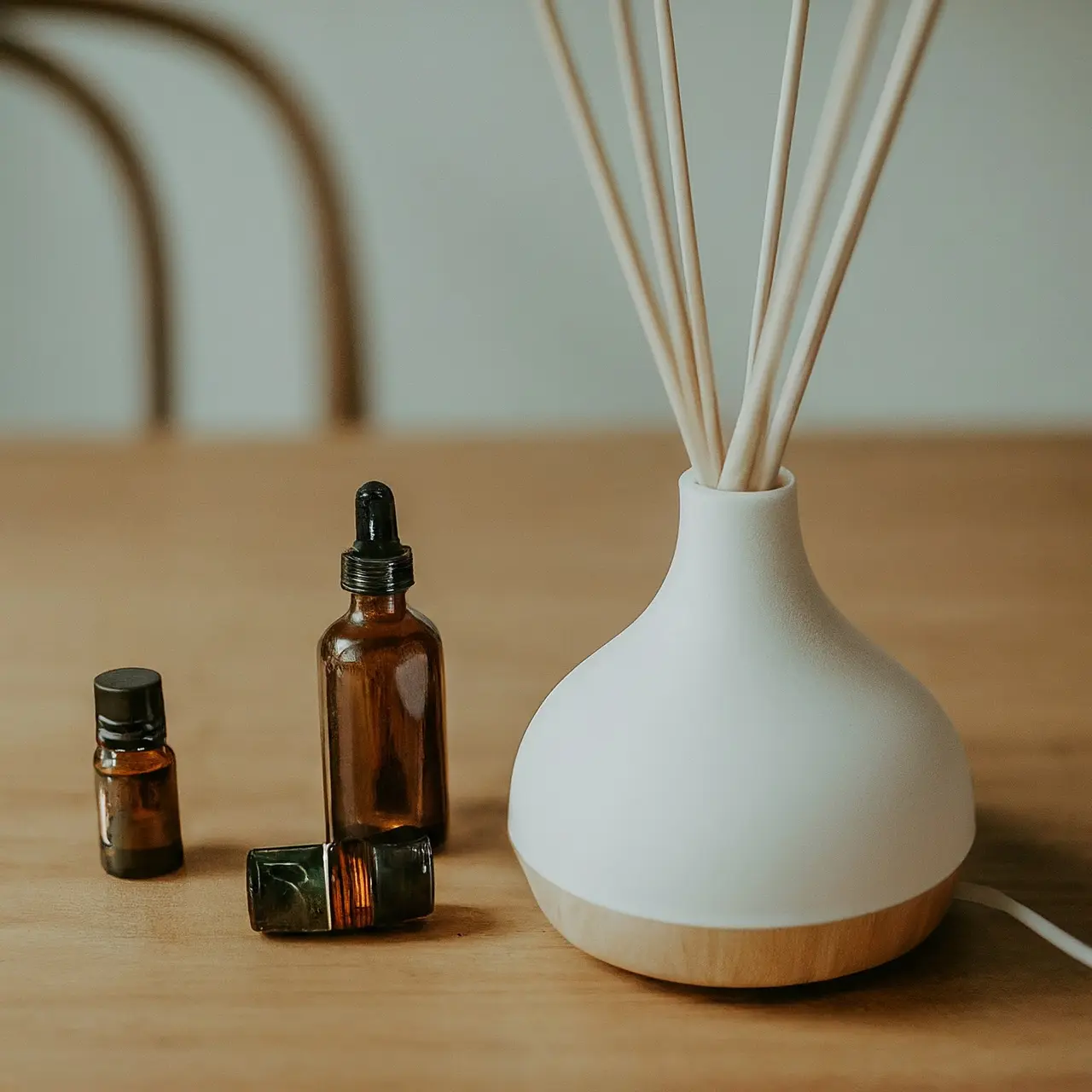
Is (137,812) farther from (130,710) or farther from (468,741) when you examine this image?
(468,741)

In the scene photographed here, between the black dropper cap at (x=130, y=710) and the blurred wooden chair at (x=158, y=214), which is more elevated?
the blurred wooden chair at (x=158, y=214)

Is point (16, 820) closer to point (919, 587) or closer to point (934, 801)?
point (934, 801)

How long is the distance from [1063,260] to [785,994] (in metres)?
1.30

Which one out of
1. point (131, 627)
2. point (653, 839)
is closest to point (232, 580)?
point (131, 627)

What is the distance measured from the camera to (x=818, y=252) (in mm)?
A: 1459

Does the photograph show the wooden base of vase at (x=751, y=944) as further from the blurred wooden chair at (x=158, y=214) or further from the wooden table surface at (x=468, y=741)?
the blurred wooden chair at (x=158, y=214)

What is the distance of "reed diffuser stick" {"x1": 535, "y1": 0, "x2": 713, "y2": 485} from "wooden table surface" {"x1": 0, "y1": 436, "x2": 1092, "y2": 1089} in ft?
0.57

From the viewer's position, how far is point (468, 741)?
63 centimetres

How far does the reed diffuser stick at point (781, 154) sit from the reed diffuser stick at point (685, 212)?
14mm

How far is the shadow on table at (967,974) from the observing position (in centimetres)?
44

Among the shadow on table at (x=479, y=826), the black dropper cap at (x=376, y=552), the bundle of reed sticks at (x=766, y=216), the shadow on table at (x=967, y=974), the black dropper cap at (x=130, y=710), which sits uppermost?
the bundle of reed sticks at (x=766, y=216)

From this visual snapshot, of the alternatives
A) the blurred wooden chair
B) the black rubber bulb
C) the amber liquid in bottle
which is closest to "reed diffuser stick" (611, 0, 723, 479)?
the black rubber bulb

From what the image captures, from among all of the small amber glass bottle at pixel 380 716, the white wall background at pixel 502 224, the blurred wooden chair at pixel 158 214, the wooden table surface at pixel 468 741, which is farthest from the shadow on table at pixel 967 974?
the white wall background at pixel 502 224

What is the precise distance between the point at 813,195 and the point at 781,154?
0.06 ft
